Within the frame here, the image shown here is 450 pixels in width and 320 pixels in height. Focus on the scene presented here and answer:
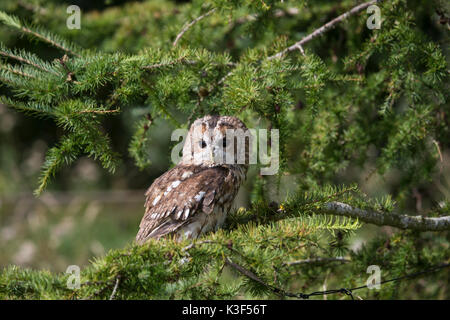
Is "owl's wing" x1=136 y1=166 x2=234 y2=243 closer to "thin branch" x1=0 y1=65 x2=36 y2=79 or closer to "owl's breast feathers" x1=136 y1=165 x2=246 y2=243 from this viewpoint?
"owl's breast feathers" x1=136 y1=165 x2=246 y2=243

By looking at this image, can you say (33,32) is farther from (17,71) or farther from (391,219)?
(391,219)

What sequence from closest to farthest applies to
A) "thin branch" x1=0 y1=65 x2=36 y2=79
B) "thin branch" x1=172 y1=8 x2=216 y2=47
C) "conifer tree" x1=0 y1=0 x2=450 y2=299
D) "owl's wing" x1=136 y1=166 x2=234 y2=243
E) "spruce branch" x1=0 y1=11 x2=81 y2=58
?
"conifer tree" x1=0 y1=0 x2=450 y2=299 → "thin branch" x1=0 y1=65 x2=36 y2=79 → "owl's wing" x1=136 y1=166 x2=234 y2=243 → "spruce branch" x1=0 y1=11 x2=81 y2=58 → "thin branch" x1=172 y1=8 x2=216 y2=47

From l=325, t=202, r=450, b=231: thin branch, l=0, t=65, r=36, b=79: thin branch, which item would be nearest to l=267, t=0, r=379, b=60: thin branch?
l=325, t=202, r=450, b=231: thin branch

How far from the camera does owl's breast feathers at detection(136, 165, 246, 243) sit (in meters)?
2.26

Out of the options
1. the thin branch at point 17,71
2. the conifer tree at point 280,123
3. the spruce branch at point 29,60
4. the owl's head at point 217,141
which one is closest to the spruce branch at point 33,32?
the conifer tree at point 280,123

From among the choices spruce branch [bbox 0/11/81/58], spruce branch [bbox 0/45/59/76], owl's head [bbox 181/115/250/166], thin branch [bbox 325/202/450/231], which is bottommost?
thin branch [bbox 325/202/450/231]

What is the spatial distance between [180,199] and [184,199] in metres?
0.02

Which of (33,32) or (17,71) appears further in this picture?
(33,32)

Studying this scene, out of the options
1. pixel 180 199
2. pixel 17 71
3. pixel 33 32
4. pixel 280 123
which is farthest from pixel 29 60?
pixel 280 123

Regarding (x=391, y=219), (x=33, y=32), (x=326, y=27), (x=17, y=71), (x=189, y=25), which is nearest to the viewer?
(x=17, y=71)

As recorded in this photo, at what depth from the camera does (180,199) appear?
2.28m

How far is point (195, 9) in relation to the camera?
278 centimetres

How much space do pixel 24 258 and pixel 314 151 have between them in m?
3.74

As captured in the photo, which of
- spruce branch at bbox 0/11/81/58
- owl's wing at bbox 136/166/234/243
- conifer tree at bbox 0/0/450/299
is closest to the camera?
conifer tree at bbox 0/0/450/299
